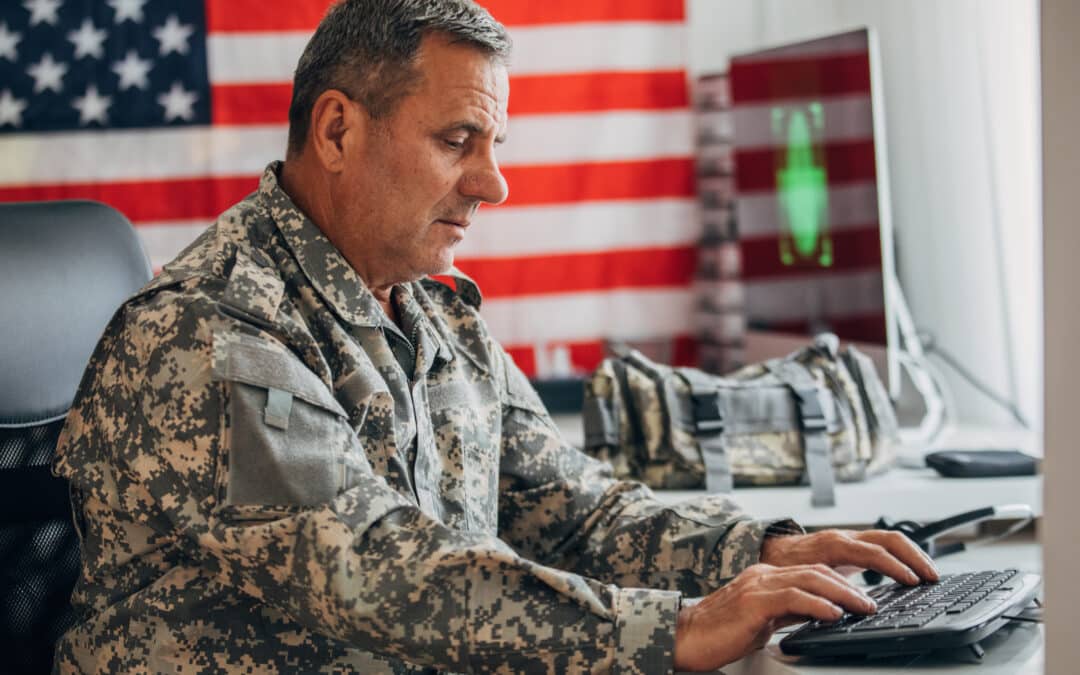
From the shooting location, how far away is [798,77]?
8.22ft

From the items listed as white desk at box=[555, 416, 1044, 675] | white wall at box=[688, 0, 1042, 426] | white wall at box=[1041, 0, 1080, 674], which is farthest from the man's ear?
white wall at box=[688, 0, 1042, 426]

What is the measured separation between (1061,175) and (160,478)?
2.36ft

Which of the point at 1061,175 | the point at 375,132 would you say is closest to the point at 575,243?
the point at 375,132

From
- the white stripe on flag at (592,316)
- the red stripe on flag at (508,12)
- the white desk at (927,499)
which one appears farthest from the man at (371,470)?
the red stripe on flag at (508,12)

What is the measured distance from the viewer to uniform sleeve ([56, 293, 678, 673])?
0.98m

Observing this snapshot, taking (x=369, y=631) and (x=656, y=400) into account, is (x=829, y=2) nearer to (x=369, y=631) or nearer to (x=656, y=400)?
(x=656, y=400)

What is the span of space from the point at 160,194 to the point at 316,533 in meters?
2.38

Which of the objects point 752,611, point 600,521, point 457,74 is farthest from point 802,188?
point 752,611

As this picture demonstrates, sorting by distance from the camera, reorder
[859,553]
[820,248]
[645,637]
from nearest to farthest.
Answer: [645,637] → [859,553] → [820,248]

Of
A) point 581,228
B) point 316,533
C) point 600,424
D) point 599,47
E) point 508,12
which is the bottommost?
point 600,424

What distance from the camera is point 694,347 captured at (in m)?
3.31

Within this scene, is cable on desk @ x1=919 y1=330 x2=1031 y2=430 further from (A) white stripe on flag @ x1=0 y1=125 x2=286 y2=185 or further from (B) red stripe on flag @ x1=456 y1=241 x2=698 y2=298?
(A) white stripe on flag @ x1=0 y1=125 x2=286 y2=185

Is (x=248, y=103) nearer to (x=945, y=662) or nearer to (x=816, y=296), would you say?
(x=816, y=296)

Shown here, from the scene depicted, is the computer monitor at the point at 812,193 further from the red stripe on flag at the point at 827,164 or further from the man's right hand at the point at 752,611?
the man's right hand at the point at 752,611
